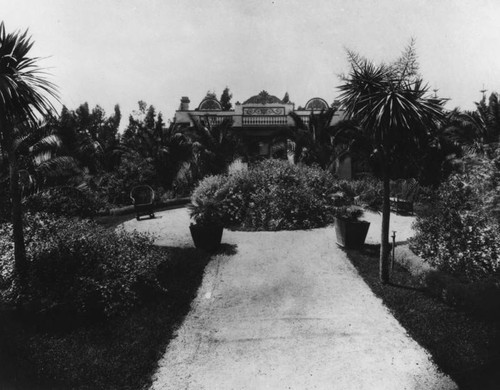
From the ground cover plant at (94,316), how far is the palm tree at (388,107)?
16.6 ft

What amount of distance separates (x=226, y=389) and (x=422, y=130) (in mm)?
6132

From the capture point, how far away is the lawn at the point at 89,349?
4.38m

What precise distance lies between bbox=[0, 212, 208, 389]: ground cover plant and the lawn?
0.04 feet

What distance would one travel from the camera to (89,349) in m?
5.07

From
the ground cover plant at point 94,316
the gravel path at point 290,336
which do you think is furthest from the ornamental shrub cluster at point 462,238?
the ground cover plant at point 94,316

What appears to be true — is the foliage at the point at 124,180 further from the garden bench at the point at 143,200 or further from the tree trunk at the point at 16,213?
the tree trunk at the point at 16,213

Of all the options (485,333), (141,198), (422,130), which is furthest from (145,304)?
(141,198)

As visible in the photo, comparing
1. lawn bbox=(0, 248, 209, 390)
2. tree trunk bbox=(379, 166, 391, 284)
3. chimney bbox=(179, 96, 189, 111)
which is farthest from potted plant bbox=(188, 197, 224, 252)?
chimney bbox=(179, 96, 189, 111)

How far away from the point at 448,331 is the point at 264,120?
833 inches

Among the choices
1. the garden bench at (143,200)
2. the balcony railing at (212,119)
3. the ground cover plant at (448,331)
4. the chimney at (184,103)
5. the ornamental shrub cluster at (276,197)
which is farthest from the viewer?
the chimney at (184,103)

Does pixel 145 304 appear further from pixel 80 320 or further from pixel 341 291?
pixel 341 291

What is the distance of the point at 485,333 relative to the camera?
17.4ft

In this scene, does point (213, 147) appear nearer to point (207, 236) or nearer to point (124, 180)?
point (124, 180)

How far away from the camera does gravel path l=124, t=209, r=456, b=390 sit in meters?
4.54
